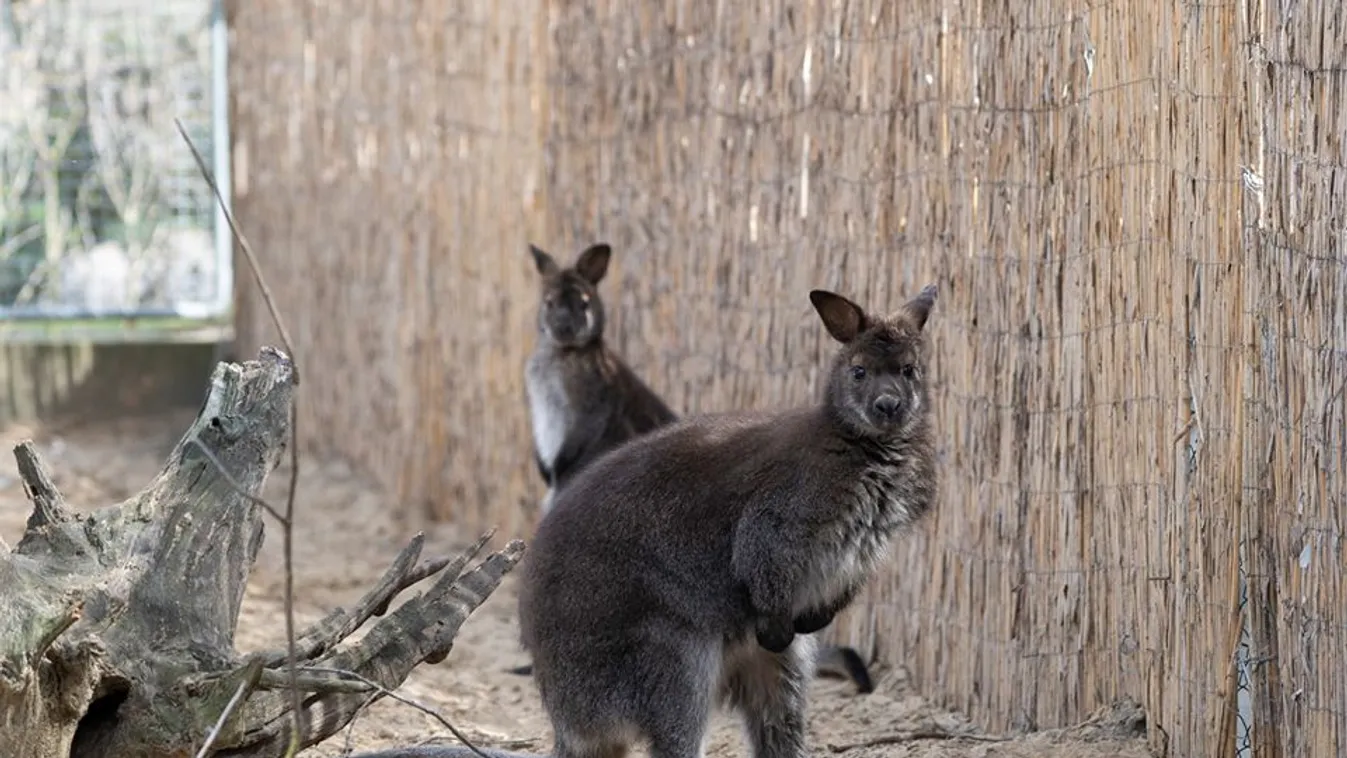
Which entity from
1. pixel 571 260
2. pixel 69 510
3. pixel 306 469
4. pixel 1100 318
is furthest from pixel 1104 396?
pixel 306 469

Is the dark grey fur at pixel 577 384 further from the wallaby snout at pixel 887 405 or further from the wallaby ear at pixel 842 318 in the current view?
the wallaby snout at pixel 887 405

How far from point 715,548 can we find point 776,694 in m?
0.53

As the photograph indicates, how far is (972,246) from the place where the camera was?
5664 mm

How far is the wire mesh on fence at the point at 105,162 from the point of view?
11453 millimetres

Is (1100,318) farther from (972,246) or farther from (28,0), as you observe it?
(28,0)

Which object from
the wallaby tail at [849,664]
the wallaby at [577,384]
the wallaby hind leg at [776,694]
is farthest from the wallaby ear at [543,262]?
the wallaby hind leg at [776,694]

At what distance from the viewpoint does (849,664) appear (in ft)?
20.1

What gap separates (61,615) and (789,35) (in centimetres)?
375

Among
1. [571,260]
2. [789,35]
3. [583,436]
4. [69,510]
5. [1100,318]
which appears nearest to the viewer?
[69,510]

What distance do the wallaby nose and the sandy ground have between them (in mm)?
1048


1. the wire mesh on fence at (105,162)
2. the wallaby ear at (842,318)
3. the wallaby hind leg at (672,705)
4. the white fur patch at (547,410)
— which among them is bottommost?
the wallaby hind leg at (672,705)

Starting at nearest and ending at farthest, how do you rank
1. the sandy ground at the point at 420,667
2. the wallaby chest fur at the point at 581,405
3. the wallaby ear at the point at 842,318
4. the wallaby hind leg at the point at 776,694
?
the wallaby ear at the point at 842,318
the wallaby hind leg at the point at 776,694
the sandy ground at the point at 420,667
the wallaby chest fur at the point at 581,405

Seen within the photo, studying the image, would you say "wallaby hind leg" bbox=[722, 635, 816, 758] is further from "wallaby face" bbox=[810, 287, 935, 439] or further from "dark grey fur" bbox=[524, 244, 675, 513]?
"dark grey fur" bbox=[524, 244, 675, 513]

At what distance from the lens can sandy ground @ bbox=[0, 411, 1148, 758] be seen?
5.43 meters
